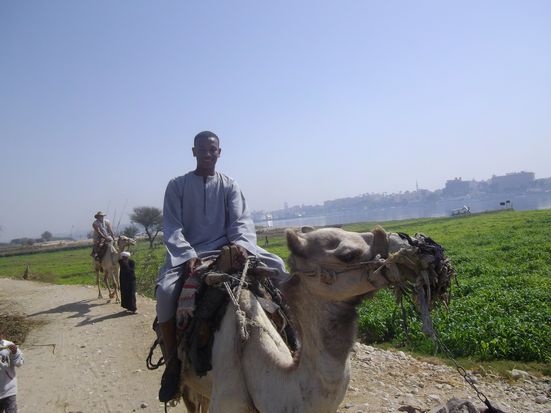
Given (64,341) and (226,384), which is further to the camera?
(64,341)

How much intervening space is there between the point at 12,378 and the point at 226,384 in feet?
13.4

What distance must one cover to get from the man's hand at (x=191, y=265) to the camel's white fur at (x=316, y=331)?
106 centimetres

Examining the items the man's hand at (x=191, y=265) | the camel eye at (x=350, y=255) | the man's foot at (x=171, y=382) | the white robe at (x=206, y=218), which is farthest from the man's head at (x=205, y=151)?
the camel eye at (x=350, y=255)

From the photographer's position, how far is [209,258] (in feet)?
11.8

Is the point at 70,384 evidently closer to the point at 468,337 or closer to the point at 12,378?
the point at 12,378

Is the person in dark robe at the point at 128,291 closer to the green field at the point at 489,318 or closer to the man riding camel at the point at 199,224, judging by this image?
the green field at the point at 489,318

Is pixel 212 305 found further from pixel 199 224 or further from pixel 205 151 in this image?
pixel 205 151

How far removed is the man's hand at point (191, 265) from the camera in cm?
336

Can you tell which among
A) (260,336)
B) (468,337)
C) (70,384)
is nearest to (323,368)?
(260,336)

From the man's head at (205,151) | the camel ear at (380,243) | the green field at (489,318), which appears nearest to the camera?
the camel ear at (380,243)

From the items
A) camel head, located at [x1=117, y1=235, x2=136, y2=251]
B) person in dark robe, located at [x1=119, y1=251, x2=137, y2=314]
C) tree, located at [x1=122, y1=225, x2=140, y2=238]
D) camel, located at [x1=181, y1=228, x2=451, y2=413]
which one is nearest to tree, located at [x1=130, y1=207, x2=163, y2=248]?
tree, located at [x1=122, y1=225, x2=140, y2=238]

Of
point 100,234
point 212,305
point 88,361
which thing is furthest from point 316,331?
point 100,234

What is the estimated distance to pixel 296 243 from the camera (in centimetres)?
219

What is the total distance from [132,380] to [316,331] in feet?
19.2
